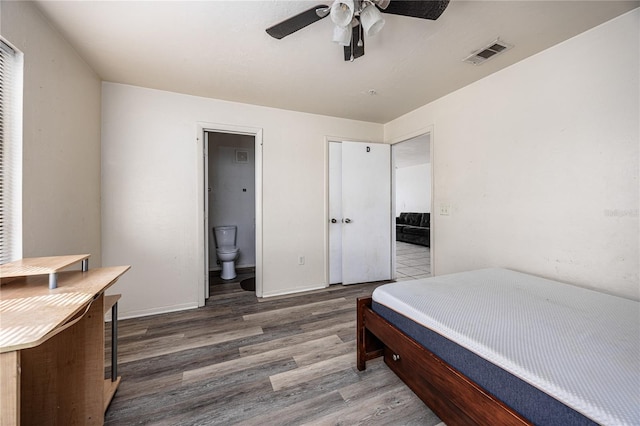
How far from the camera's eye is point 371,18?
1232mm

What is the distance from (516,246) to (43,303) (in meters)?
2.97

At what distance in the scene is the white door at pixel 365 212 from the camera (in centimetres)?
337

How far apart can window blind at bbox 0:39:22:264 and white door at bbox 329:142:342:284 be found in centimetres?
271

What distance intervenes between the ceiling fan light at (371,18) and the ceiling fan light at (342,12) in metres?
0.08

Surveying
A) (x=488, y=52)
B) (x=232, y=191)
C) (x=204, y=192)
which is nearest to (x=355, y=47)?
(x=488, y=52)

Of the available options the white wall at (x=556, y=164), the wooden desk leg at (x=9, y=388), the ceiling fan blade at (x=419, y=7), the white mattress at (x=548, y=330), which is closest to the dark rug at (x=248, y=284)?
the white mattress at (x=548, y=330)

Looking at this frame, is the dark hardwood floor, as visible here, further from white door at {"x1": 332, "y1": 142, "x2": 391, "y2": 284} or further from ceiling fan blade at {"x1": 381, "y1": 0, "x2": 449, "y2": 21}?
ceiling fan blade at {"x1": 381, "y1": 0, "x2": 449, "y2": 21}

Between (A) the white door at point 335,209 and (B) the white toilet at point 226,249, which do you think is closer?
(A) the white door at point 335,209

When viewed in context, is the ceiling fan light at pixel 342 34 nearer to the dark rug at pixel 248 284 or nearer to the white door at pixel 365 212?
the white door at pixel 365 212

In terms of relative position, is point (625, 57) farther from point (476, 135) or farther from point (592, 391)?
point (592, 391)

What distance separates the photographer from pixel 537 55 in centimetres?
190

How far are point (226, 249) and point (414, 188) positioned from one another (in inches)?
255

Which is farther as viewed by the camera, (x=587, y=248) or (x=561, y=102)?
(x=561, y=102)

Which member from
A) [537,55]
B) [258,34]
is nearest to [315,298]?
[258,34]
